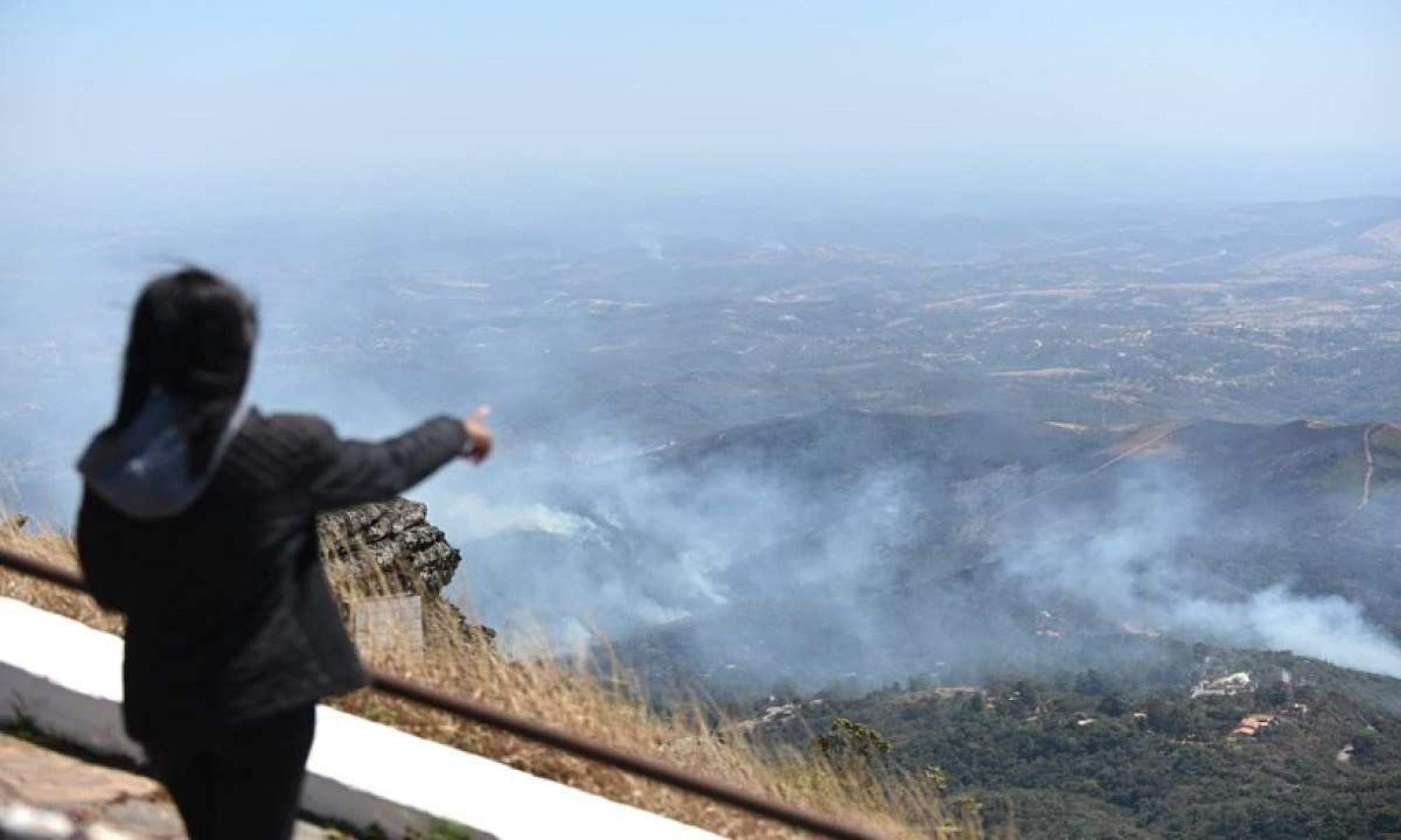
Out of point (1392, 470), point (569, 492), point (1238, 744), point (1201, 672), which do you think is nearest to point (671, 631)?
point (1201, 672)

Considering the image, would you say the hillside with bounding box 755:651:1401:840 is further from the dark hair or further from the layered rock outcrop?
the dark hair

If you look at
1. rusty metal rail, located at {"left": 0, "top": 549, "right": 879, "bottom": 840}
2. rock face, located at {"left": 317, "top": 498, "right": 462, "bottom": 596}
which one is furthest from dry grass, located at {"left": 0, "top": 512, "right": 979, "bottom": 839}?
rock face, located at {"left": 317, "top": 498, "right": 462, "bottom": 596}

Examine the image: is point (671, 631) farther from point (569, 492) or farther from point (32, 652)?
point (32, 652)

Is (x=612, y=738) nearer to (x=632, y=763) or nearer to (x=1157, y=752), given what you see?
(x=632, y=763)

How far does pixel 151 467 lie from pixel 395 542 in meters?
8.34

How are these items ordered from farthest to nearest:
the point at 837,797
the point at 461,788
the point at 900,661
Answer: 1. the point at 900,661
2. the point at 837,797
3. the point at 461,788

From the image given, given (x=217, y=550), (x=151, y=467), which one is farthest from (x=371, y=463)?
(x=151, y=467)

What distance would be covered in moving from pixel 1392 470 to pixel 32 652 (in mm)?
177754

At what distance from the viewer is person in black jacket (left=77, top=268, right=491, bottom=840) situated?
269 centimetres

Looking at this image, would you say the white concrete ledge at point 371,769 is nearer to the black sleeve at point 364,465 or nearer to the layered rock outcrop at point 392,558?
the layered rock outcrop at point 392,558

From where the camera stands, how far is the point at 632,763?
14.2 feet

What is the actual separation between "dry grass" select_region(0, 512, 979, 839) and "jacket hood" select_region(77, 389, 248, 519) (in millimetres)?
2959

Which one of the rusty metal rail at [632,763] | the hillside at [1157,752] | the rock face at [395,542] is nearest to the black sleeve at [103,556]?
the rusty metal rail at [632,763]

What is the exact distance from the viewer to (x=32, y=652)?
5203 mm
